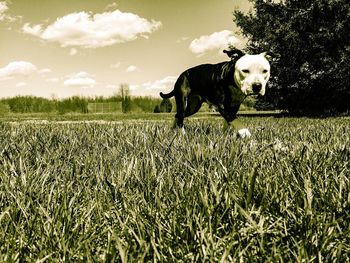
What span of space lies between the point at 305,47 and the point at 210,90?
13083mm

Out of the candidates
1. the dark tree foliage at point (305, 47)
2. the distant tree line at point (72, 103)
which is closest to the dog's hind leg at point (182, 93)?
the dark tree foliage at point (305, 47)

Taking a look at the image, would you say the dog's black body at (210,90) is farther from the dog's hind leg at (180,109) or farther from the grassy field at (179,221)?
the grassy field at (179,221)

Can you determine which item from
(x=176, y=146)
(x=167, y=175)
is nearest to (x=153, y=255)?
(x=167, y=175)

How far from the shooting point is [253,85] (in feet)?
13.9

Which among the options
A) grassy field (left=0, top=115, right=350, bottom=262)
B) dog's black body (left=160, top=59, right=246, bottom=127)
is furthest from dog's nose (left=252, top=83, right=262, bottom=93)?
grassy field (left=0, top=115, right=350, bottom=262)

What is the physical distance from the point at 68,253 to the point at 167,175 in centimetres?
93

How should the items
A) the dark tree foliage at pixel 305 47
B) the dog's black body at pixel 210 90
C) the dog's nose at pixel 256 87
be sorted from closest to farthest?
the dog's nose at pixel 256 87 → the dog's black body at pixel 210 90 → the dark tree foliage at pixel 305 47

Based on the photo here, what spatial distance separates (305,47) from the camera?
16.6 metres

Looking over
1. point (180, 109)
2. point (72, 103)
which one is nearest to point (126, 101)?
point (72, 103)

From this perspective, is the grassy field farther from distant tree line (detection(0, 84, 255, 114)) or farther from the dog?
distant tree line (detection(0, 84, 255, 114))

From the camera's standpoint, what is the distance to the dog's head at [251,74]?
4.25m

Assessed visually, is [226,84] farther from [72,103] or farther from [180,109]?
[72,103]

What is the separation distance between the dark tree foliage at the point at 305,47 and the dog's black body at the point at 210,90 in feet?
34.7

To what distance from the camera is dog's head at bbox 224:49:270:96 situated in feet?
14.0
